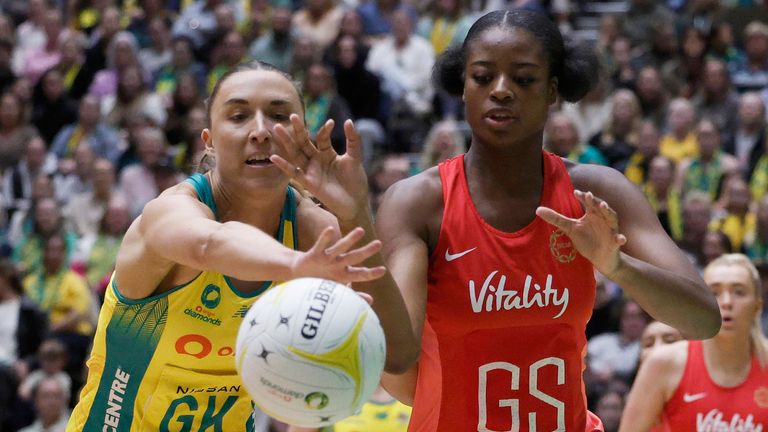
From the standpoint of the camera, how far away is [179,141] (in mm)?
11625

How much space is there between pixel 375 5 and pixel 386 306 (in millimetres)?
9316

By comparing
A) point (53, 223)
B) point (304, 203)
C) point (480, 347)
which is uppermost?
point (304, 203)

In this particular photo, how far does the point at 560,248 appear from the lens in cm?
408

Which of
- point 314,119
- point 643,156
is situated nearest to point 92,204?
point 314,119

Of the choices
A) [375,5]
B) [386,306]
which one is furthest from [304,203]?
[375,5]

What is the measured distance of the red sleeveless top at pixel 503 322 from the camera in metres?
4.03

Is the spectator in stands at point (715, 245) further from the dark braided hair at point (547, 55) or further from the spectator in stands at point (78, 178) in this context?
the spectator in stands at point (78, 178)

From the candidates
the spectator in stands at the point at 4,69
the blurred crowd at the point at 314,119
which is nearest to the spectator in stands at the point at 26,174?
the blurred crowd at the point at 314,119

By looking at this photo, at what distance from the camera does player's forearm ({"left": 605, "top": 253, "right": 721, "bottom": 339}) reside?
12.5 ft

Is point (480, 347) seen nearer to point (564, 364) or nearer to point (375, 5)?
point (564, 364)

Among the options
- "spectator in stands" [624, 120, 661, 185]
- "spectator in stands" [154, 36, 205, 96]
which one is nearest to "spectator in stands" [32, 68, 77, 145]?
"spectator in stands" [154, 36, 205, 96]

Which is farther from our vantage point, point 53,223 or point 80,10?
point 80,10

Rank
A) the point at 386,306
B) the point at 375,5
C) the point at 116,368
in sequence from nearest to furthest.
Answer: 1. the point at 386,306
2. the point at 116,368
3. the point at 375,5

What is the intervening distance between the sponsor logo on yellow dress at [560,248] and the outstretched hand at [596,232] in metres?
0.30
